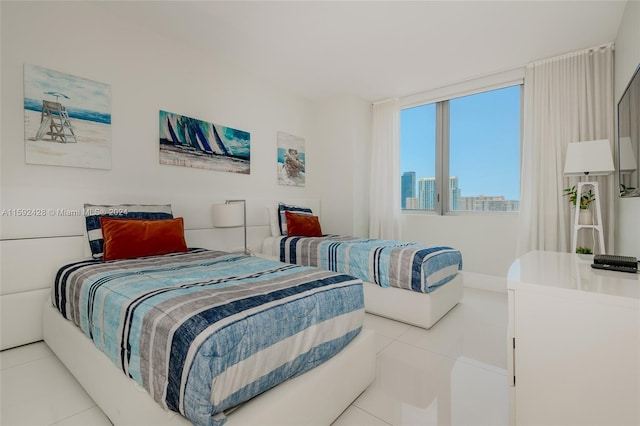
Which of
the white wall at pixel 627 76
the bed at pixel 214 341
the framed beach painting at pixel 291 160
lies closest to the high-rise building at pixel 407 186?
the framed beach painting at pixel 291 160

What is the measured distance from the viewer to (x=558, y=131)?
126 inches

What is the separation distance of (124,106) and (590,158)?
13.8ft

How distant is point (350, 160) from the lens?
4.47 m

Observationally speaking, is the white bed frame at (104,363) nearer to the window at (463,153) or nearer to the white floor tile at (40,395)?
the white floor tile at (40,395)

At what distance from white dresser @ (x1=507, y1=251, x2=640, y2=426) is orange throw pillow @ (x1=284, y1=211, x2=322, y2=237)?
8.55 feet

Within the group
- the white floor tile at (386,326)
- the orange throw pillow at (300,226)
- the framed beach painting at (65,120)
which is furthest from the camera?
the orange throw pillow at (300,226)

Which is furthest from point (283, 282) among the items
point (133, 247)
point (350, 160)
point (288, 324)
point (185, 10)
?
point (350, 160)

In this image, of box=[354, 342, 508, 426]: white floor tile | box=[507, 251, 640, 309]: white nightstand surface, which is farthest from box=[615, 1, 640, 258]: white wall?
box=[354, 342, 508, 426]: white floor tile

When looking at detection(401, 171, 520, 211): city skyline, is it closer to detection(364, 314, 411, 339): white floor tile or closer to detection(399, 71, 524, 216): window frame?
detection(399, 71, 524, 216): window frame

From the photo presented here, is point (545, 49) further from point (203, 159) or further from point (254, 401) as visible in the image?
point (254, 401)

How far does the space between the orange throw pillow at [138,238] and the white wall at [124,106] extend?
1.40 feet

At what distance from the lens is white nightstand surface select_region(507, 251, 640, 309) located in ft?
3.65

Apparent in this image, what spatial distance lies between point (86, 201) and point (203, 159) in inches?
45.6

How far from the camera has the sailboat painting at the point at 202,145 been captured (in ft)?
9.80
